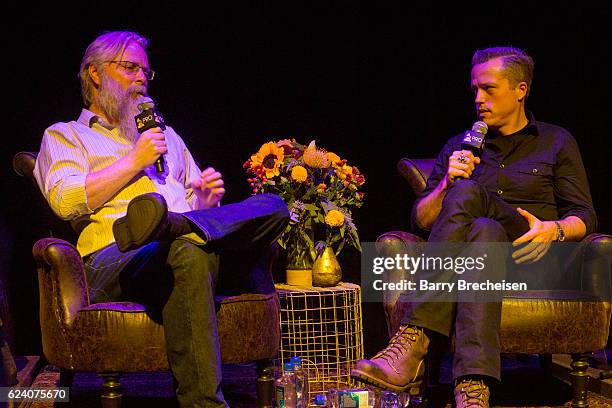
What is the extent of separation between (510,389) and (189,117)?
1.68 meters

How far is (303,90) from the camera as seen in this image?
3.36m

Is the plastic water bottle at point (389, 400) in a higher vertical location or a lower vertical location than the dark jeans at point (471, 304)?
lower

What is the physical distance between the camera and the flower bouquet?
2.74m

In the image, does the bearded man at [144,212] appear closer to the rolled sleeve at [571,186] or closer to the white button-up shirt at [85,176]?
the white button-up shirt at [85,176]

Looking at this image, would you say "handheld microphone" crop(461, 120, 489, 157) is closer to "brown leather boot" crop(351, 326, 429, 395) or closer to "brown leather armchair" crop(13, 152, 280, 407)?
"brown leather boot" crop(351, 326, 429, 395)

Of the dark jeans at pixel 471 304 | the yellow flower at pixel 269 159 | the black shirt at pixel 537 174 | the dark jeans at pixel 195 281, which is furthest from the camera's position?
the yellow flower at pixel 269 159

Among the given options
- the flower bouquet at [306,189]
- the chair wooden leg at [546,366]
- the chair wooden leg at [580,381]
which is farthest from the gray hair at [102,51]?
the chair wooden leg at [546,366]

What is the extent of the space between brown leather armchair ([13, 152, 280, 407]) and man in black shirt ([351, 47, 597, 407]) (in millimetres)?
361

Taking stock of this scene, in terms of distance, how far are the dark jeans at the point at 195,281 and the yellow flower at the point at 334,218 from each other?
62 cm

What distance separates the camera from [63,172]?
7.32ft

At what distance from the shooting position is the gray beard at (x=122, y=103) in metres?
2.46

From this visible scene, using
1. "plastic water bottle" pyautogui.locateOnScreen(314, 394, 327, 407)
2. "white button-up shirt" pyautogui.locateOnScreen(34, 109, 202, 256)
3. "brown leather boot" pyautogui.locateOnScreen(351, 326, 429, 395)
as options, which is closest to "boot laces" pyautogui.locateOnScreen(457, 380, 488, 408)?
"brown leather boot" pyautogui.locateOnScreen(351, 326, 429, 395)

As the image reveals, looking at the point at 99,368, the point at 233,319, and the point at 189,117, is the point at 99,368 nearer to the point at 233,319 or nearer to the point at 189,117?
the point at 233,319

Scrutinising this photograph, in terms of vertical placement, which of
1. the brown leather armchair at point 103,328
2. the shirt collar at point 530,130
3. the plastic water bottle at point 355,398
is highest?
the shirt collar at point 530,130
